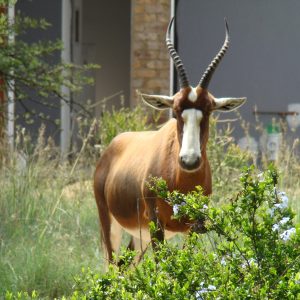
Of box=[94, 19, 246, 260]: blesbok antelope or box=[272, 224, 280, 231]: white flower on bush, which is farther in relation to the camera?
box=[94, 19, 246, 260]: blesbok antelope

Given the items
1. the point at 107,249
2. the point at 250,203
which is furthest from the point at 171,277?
the point at 107,249

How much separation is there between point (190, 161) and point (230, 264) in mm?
1997

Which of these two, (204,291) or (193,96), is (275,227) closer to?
(204,291)

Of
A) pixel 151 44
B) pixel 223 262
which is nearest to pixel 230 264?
pixel 223 262

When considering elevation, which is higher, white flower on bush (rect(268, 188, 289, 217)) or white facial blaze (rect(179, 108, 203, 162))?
white flower on bush (rect(268, 188, 289, 217))

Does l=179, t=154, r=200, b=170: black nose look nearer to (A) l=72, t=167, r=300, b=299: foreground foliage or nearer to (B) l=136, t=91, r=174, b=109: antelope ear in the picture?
(B) l=136, t=91, r=174, b=109: antelope ear

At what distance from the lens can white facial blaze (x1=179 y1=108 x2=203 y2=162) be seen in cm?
647

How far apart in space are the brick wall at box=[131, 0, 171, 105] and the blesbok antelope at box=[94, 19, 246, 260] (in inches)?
328

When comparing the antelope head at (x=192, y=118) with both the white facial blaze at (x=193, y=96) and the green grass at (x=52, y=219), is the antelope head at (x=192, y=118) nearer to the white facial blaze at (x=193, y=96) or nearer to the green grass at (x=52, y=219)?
the white facial blaze at (x=193, y=96)

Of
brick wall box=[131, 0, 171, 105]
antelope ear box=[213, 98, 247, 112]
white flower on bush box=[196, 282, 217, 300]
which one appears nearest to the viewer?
white flower on bush box=[196, 282, 217, 300]

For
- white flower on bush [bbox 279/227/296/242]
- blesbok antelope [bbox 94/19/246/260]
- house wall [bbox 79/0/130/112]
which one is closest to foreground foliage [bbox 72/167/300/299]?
white flower on bush [bbox 279/227/296/242]

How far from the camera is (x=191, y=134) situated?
21.4 ft

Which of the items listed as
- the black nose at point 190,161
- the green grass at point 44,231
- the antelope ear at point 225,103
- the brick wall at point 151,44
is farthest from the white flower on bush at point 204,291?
the brick wall at point 151,44

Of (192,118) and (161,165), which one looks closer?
(192,118)
